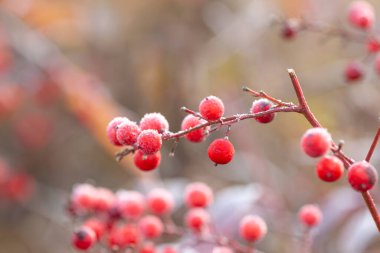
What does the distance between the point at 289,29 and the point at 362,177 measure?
0.83m

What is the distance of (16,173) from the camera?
2.80 metres

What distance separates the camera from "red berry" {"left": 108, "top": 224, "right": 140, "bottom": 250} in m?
1.36

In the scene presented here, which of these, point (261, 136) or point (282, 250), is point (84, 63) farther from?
point (282, 250)

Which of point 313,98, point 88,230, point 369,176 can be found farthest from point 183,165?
point 369,176

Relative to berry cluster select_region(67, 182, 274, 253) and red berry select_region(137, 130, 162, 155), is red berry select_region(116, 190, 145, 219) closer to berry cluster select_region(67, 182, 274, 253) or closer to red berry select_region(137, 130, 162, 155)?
berry cluster select_region(67, 182, 274, 253)

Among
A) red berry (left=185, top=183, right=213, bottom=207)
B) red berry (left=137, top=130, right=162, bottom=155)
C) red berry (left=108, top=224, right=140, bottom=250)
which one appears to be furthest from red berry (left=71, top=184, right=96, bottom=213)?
red berry (left=137, top=130, right=162, bottom=155)

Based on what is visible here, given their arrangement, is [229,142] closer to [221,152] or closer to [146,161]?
[221,152]

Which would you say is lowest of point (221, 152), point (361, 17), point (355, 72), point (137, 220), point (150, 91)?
point (221, 152)

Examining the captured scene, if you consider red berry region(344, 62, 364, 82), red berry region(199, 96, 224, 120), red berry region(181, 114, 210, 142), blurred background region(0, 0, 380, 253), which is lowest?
red berry region(199, 96, 224, 120)

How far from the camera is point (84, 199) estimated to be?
4.75ft

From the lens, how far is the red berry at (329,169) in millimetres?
956

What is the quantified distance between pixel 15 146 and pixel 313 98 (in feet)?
5.07

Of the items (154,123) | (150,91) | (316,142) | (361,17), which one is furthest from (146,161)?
(150,91)

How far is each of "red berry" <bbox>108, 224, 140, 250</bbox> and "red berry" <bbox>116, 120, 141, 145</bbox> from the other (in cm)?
40
